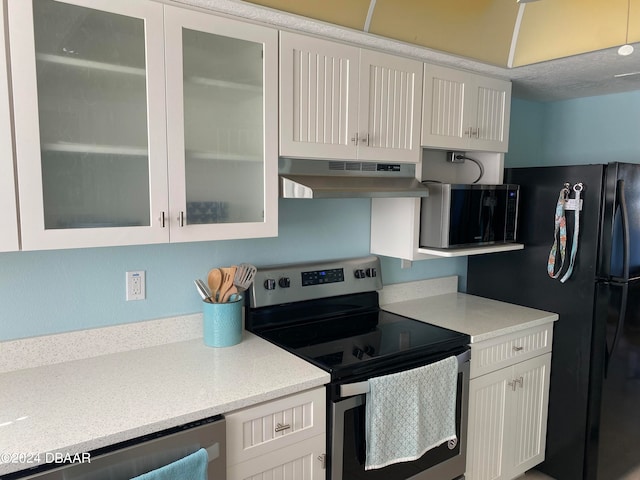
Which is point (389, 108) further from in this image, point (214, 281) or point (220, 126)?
point (214, 281)

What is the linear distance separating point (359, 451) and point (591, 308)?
4.56 feet

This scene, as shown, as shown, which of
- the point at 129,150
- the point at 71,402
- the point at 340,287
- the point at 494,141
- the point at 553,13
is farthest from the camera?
the point at 494,141

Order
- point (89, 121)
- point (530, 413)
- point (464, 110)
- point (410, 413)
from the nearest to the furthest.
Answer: point (89, 121) < point (410, 413) < point (464, 110) < point (530, 413)

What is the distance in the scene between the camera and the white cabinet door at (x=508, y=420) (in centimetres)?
221

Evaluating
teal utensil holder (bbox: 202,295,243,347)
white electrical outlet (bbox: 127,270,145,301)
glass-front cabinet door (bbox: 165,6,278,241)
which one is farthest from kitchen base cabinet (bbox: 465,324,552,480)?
white electrical outlet (bbox: 127,270,145,301)

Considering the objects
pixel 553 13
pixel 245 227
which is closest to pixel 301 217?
pixel 245 227

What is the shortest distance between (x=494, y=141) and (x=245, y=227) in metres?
1.49

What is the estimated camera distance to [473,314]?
2477 mm

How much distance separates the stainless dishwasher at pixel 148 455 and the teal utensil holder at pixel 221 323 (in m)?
0.48

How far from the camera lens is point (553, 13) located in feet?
7.08

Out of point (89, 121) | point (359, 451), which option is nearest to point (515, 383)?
point (359, 451)

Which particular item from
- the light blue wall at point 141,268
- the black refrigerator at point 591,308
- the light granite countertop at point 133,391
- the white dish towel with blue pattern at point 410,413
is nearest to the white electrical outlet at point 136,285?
the light blue wall at point 141,268

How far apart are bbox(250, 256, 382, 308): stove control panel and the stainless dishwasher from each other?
0.73 meters

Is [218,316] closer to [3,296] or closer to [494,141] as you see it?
[3,296]
